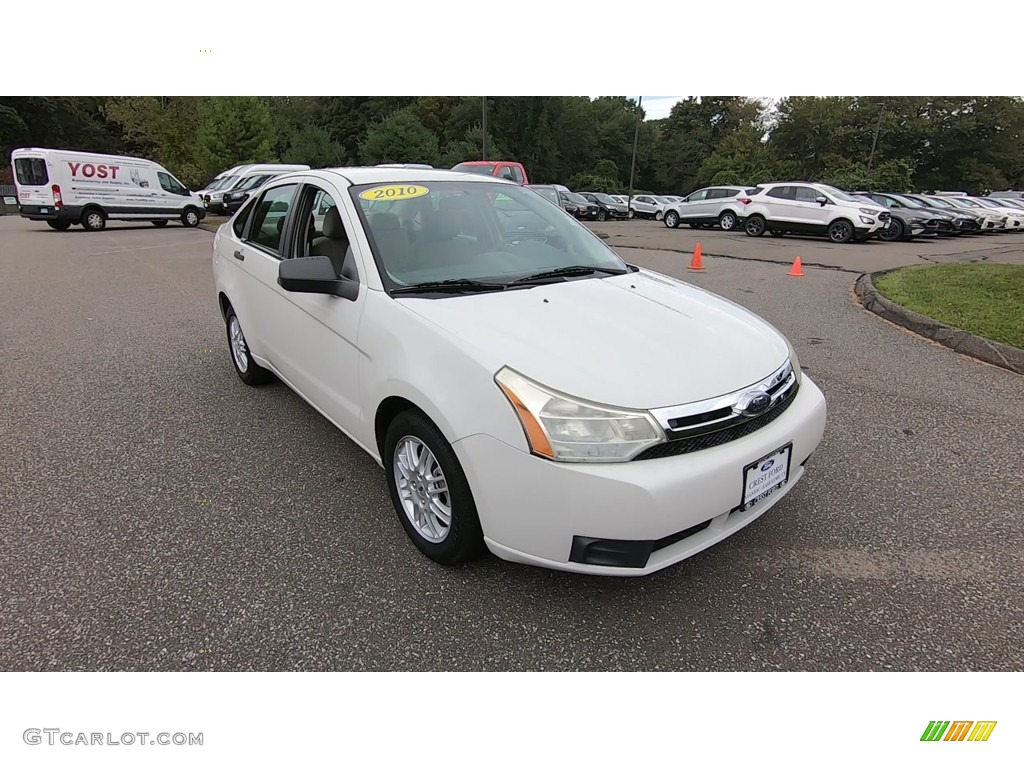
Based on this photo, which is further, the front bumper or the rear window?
the rear window

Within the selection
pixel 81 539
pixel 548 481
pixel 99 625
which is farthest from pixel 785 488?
pixel 81 539

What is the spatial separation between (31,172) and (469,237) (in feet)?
71.6

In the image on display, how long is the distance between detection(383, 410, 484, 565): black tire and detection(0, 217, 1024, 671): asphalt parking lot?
125mm

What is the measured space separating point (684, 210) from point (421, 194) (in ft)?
70.8

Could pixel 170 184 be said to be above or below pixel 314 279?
below

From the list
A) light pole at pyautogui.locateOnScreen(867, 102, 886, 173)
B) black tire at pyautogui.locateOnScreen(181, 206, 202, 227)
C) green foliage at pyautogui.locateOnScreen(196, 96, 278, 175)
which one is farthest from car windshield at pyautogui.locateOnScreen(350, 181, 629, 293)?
light pole at pyautogui.locateOnScreen(867, 102, 886, 173)

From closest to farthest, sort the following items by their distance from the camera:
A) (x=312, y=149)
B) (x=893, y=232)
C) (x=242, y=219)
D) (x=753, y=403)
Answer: (x=753, y=403) → (x=242, y=219) → (x=893, y=232) → (x=312, y=149)

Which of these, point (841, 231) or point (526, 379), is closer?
point (526, 379)

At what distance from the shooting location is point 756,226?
1875cm

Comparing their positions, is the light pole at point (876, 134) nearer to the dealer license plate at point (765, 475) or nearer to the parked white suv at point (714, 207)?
the parked white suv at point (714, 207)

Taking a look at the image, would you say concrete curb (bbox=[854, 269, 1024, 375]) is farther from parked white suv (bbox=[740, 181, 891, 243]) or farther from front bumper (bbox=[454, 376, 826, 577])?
parked white suv (bbox=[740, 181, 891, 243])

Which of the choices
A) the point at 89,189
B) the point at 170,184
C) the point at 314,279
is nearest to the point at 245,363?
the point at 314,279

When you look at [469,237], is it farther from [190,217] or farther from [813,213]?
[190,217]

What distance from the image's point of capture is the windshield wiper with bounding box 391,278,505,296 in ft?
8.93
